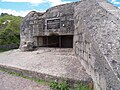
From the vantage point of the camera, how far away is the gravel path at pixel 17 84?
5404mm

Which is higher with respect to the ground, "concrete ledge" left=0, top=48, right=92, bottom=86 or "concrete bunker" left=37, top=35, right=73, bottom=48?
"concrete bunker" left=37, top=35, right=73, bottom=48

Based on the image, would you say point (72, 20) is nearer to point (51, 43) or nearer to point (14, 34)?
point (51, 43)

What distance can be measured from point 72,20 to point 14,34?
406 inches

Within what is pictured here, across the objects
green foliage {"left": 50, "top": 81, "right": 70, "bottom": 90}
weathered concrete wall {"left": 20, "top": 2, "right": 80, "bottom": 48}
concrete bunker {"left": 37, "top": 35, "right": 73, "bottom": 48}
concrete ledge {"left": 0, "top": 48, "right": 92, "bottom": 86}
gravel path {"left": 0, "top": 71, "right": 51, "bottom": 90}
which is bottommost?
gravel path {"left": 0, "top": 71, "right": 51, "bottom": 90}

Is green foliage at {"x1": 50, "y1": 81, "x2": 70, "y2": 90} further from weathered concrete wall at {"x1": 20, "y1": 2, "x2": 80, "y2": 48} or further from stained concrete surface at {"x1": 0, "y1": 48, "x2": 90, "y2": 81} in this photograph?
weathered concrete wall at {"x1": 20, "y1": 2, "x2": 80, "y2": 48}

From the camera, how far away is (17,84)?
5836mm

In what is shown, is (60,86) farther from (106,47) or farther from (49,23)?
(49,23)

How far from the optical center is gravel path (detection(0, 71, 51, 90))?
540 centimetres

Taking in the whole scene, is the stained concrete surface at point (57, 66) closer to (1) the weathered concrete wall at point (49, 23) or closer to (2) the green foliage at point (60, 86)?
(2) the green foliage at point (60, 86)

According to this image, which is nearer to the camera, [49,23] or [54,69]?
[54,69]

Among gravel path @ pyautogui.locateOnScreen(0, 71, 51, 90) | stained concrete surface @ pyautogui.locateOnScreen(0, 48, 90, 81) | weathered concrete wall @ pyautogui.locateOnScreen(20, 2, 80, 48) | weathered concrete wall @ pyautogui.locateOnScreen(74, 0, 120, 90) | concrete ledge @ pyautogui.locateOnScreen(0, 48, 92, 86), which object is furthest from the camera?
weathered concrete wall @ pyautogui.locateOnScreen(20, 2, 80, 48)

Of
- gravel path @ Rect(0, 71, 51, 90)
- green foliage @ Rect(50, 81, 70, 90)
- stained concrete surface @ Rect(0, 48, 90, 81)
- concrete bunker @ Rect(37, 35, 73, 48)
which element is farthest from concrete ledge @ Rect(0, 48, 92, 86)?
concrete bunker @ Rect(37, 35, 73, 48)

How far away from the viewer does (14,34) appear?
56.1 feet

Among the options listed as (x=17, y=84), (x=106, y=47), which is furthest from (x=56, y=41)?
(x=106, y=47)
